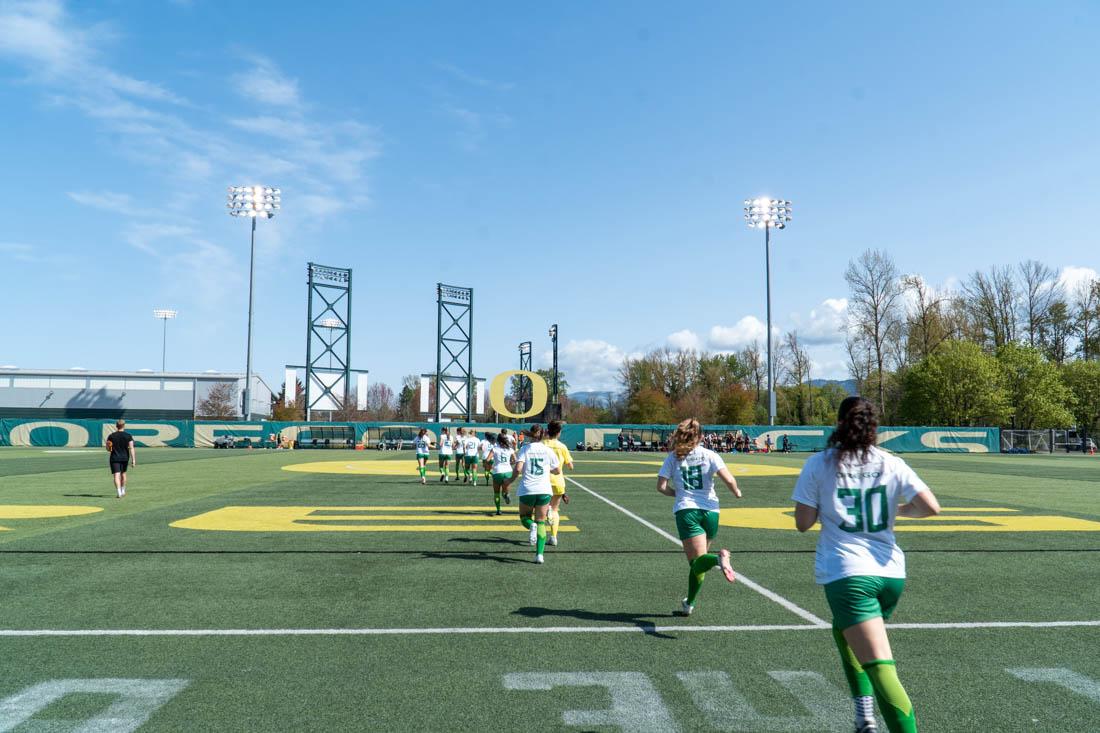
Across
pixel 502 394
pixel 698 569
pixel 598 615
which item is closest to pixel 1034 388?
pixel 502 394

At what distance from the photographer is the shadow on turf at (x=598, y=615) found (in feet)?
20.5

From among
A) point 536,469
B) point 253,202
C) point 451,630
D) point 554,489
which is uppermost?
point 253,202

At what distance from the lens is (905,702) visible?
3.28m

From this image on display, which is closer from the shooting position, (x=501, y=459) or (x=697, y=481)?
(x=697, y=481)

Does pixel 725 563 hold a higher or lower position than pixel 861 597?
lower

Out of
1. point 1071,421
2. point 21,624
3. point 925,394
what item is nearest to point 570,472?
point 21,624

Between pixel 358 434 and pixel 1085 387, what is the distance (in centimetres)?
6311

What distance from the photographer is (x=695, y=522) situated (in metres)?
6.55

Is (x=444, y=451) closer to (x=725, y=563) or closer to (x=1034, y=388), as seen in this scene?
(x=725, y=563)

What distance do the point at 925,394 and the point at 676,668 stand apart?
68.0 m

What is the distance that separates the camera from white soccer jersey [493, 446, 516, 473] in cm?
1416

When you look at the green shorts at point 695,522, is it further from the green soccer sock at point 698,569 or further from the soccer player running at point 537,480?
the soccer player running at point 537,480

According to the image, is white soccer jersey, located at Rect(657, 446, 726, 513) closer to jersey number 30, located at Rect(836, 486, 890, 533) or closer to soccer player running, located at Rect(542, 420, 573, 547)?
jersey number 30, located at Rect(836, 486, 890, 533)

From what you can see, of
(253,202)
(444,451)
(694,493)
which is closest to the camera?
(694,493)
